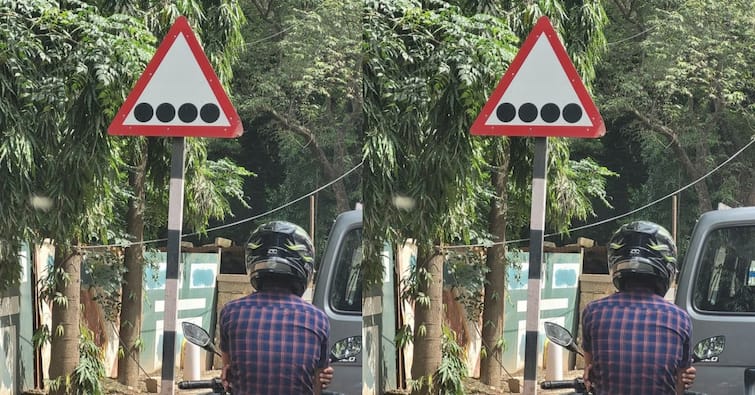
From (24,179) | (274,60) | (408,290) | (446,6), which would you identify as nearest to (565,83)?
(446,6)

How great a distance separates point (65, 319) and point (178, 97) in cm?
136

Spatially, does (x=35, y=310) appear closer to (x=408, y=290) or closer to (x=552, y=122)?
(x=408, y=290)

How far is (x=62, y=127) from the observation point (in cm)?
445

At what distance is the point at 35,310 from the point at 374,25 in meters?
1.92

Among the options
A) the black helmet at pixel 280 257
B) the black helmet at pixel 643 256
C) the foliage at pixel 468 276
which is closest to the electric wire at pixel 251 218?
the foliage at pixel 468 276

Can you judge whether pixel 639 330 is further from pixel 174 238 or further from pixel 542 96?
pixel 174 238

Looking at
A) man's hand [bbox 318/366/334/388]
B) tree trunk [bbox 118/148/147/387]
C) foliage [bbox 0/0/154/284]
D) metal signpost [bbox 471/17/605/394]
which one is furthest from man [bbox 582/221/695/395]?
foliage [bbox 0/0/154/284]

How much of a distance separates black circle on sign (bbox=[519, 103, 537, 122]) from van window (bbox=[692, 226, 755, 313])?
1.63m

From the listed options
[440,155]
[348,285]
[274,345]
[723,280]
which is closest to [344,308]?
[348,285]

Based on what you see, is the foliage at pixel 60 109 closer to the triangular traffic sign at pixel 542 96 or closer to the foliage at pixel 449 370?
the foliage at pixel 449 370

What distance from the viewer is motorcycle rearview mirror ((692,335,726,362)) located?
4281 millimetres

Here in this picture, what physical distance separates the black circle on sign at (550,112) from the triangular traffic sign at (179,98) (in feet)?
3.38

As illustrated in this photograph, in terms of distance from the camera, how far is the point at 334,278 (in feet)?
13.4

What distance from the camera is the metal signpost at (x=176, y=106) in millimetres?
3473
